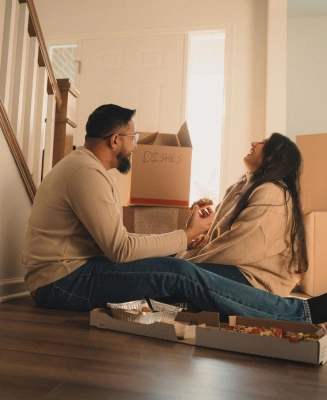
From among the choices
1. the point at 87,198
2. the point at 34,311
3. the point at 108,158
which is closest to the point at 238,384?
the point at 87,198

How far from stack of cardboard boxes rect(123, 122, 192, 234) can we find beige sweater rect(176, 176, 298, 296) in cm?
91

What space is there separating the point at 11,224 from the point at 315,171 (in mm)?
2098

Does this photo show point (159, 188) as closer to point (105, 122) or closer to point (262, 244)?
point (105, 122)

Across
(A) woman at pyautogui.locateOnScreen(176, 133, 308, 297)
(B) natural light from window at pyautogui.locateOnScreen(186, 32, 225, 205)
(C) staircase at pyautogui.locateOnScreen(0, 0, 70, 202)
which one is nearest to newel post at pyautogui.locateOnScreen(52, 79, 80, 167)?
(C) staircase at pyautogui.locateOnScreen(0, 0, 70, 202)

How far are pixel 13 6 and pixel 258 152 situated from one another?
53.7 inches

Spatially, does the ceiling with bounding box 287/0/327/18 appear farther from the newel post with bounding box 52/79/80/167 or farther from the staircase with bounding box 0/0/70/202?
the staircase with bounding box 0/0/70/202

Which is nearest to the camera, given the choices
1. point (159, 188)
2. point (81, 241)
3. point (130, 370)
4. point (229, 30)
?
point (130, 370)

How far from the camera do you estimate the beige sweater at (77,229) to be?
1.68 meters

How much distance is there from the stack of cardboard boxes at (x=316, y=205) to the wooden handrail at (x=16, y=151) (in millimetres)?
1832

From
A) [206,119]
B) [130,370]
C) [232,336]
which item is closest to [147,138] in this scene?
[232,336]

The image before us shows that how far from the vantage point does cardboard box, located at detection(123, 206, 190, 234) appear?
285 cm

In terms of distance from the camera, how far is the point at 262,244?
1.88 metres

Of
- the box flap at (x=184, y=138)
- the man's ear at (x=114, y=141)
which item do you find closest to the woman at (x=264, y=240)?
the man's ear at (x=114, y=141)

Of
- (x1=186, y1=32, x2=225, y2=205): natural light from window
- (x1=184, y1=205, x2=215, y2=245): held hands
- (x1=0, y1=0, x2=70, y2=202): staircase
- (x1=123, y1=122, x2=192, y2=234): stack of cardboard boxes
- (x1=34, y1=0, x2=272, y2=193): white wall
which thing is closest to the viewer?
(x1=184, y1=205, x2=215, y2=245): held hands
